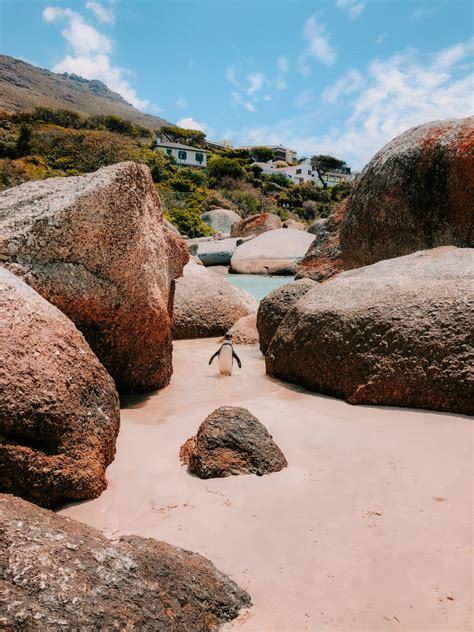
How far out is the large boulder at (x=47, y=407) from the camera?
104 inches

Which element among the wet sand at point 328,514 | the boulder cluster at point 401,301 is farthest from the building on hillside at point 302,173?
the wet sand at point 328,514

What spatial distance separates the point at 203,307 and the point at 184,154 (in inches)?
2330

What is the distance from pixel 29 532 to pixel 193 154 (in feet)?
218

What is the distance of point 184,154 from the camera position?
63875 millimetres

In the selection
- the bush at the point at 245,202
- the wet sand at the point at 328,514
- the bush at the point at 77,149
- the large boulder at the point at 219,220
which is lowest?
the wet sand at the point at 328,514

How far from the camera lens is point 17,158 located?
136 feet

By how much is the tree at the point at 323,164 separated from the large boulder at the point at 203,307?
214 ft

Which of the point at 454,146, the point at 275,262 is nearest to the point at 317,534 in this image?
the point at 454,146

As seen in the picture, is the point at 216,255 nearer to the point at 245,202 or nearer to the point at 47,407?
the point at 47,407

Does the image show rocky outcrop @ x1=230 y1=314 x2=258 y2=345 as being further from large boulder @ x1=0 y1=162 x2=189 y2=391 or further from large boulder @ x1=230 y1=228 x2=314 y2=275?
large boulder @ x1=230 y1=228 x2=314 y2=275

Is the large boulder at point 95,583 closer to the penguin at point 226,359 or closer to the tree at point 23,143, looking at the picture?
the penguin at point 226,359

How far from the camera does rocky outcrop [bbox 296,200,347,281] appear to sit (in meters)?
9.86

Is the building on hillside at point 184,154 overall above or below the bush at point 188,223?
above

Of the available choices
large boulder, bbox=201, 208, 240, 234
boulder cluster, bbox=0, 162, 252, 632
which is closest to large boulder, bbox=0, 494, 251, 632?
boulder cluster, bbox=0, 162, 252, 632
